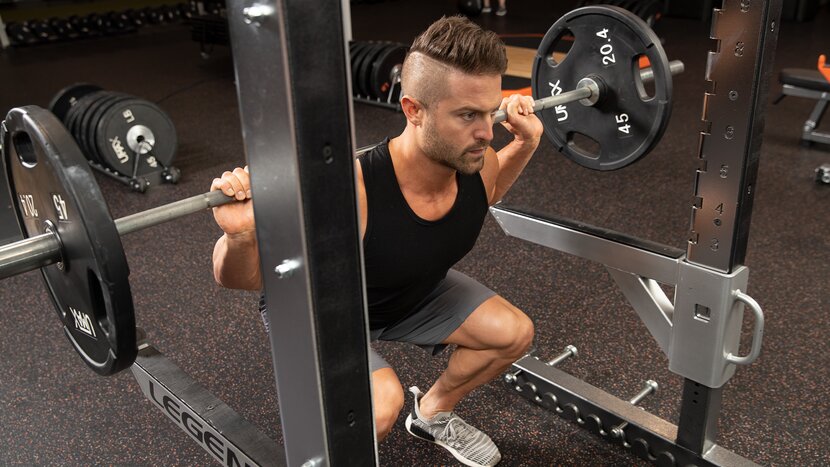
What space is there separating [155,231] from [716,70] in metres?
2.53

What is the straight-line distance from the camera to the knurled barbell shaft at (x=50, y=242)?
2.92 feet

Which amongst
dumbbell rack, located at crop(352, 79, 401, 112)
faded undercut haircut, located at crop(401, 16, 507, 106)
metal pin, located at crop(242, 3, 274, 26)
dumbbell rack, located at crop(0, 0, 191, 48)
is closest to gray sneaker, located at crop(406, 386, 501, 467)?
faded undercut haircut, located at crop(401, 16, 507, 106)

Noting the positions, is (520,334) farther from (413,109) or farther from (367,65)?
(367,65)

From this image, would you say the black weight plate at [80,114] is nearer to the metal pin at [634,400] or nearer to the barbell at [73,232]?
the barbell at [73,232]

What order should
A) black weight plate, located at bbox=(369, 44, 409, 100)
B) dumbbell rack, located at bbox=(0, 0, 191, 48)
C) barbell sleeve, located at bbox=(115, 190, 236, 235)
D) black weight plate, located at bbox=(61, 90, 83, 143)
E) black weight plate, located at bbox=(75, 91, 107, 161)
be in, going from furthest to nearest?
1. dumbbell rack, located at bbox=(0, 0, 191, 48)
2. black weight plate, located at bbox=(369, 44, 409, 100)
3. black weight plate, located at bbox=(61, 90, 83, 143)
4. black weight plate, located at bbox=(75, 91, 107, 161)
5. barbell sleeve, located at bbox=(115, 190, 236, 235)

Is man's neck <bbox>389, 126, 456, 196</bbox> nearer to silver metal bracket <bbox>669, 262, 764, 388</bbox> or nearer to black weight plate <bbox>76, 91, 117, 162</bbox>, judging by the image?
silver metal bracket <bbox>669, 262, 764, 388</bbox>

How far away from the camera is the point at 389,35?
749 centimetres

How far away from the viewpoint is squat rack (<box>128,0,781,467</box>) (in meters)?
0.73

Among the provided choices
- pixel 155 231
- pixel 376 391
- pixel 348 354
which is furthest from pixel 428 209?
pixel 155 231

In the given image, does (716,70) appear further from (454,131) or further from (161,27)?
(161,27)

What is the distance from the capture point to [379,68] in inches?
187

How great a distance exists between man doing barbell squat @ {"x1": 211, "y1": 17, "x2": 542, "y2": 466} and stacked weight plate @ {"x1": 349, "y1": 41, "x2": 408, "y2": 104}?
123 inches

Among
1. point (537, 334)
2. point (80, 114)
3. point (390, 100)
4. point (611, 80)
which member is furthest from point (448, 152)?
point (390, 100)

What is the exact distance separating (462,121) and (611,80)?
65cm
